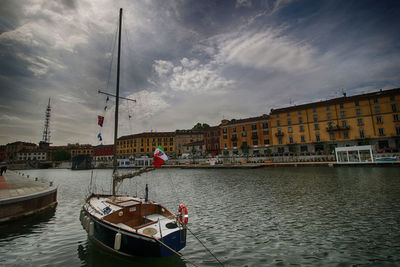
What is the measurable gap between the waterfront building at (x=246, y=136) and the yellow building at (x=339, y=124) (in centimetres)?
308

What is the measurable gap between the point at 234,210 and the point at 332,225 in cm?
557

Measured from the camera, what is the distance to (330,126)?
53094 millimetres

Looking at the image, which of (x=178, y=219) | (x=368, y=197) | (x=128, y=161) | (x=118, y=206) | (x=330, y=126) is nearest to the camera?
(x=178, y=219)

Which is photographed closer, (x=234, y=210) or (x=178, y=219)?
(x=178, y=219)

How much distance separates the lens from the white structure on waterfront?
Answer: 38.5 meters

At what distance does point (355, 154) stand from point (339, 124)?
15228 millimetres

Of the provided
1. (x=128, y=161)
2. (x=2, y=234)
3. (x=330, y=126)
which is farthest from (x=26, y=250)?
(x=128, y=161)

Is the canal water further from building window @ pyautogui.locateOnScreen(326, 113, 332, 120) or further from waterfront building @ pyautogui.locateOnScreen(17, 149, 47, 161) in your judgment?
waterfront building @ pyautogui.locateOnScreen(17, 149, 47, 161)

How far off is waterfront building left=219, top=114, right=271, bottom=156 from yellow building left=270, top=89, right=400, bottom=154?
121 inches

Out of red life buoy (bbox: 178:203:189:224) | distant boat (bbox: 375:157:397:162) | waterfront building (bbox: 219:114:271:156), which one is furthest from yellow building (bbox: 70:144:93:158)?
distant boat (bbox: 375:157:397:162)

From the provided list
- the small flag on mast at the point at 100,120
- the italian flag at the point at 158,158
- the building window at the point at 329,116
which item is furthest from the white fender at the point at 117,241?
the building window at the point at 329,116

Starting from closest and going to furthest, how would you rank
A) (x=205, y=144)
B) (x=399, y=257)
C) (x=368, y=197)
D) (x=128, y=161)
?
(x=399, y=257) < (x=368, y=197) < (x=205, y=144) < (x=128, y=161)

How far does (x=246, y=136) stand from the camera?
219ft

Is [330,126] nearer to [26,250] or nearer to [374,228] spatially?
[374,228]
